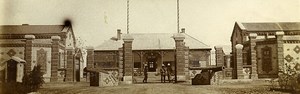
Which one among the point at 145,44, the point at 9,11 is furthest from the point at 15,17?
the point at 145,44

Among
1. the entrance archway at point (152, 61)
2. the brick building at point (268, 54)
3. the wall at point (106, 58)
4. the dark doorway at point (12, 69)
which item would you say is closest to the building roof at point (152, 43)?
the wall at point (106, 58)

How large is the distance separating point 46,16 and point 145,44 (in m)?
10.3

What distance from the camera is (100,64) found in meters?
16.6

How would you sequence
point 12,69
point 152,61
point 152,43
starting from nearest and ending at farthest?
point 12,69, point 152,43, point 152,61

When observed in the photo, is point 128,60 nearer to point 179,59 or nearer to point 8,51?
point 179,59

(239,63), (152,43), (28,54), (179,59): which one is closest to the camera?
(179,59)

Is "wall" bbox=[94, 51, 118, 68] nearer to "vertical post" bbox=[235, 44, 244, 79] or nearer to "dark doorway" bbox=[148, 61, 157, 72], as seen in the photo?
"dark doorway" bbox=[148, 61, 157, 72]

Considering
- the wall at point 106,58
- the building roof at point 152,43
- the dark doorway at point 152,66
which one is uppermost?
the building roof at point 152,43

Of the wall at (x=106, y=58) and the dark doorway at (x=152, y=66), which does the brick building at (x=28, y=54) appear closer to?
the wall at (x=106, y=58)

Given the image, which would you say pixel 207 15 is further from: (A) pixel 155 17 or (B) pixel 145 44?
(B) pixel 145 44

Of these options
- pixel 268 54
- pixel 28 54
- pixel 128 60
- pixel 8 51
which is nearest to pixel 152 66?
pixel 268 54

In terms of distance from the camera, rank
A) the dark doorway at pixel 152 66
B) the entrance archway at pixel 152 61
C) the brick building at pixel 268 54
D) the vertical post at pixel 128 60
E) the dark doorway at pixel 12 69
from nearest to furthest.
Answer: the brick building at pixel 268 54 → the dark doorway at pixel 12 69 → the vertical post at pixel 128 60 → the entrance archway at pixel 152 61 → the dark doorway at pixel 152 66

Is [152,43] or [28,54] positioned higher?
[152,43]

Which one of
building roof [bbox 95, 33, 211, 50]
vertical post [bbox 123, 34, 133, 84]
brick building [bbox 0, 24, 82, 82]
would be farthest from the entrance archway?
vertical post [bbox 123, 34, 133, 84]
